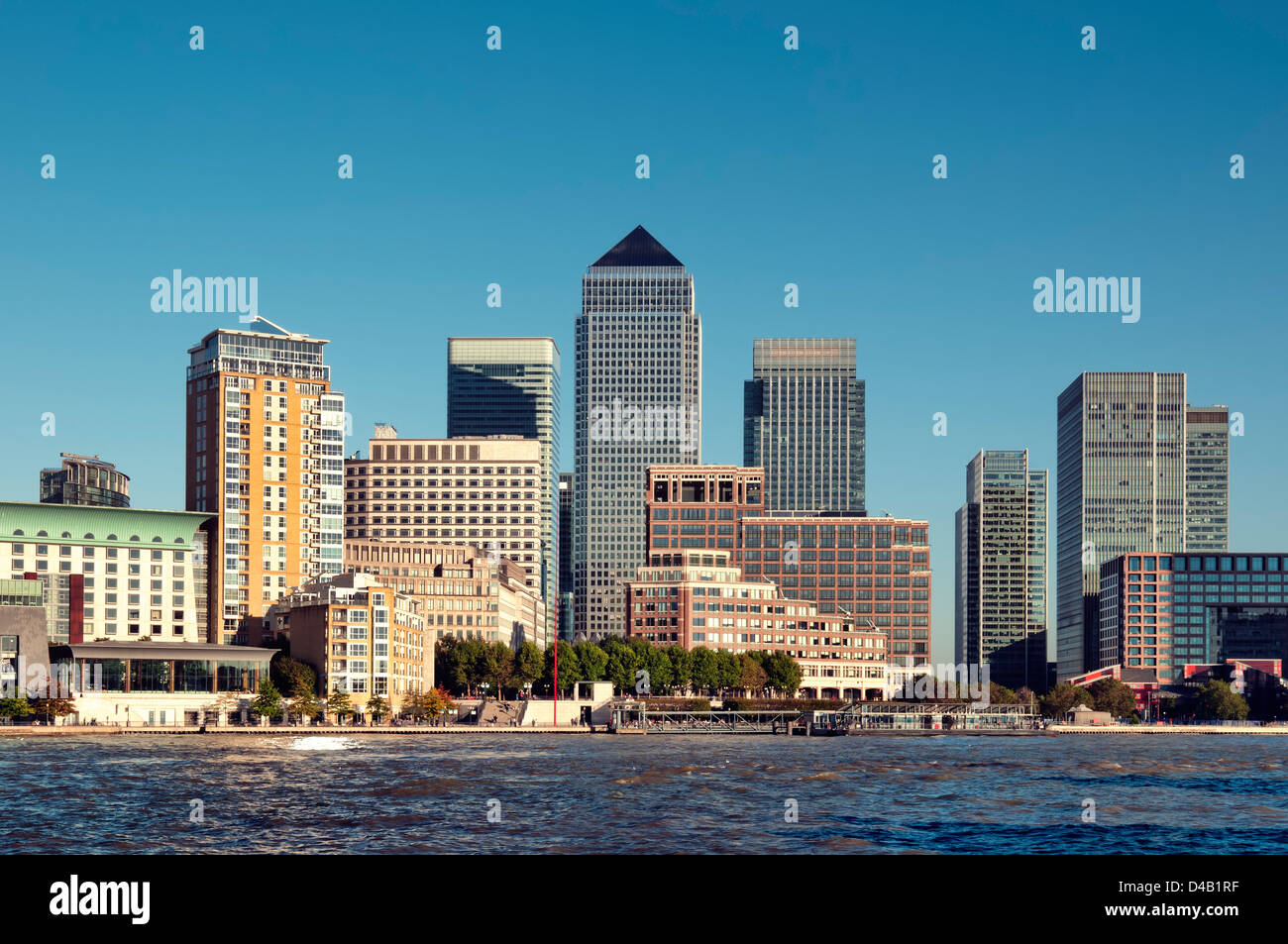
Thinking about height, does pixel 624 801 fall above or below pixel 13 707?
above

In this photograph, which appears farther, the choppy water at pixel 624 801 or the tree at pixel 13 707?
the tree at pixel 13 707

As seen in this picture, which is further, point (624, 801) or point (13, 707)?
point (13, 707)

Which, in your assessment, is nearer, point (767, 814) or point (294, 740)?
point (767, 814)

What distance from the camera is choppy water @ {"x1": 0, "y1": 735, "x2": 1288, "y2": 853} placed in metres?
61.4

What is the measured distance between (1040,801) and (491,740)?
10170cm

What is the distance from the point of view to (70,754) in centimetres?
13275

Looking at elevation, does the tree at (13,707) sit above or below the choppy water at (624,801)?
below

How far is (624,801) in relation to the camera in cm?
8231

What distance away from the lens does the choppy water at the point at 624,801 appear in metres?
61.4

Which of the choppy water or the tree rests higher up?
the choppy water
